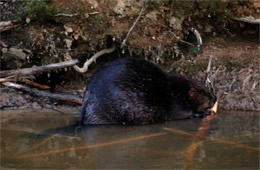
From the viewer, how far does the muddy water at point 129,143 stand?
331 cm

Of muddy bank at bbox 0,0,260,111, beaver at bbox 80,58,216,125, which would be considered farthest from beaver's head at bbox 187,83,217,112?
muddy bank at bbox 0,0,260,111

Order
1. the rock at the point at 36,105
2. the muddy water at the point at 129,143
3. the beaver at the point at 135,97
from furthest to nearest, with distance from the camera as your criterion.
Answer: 1. the rock at the point at 36,105
2. the beaver at the point at 135,97
3. the muddy water at the point at 129,143

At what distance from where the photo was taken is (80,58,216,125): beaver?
178 inches

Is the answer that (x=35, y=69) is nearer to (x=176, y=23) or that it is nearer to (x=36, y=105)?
(x=36, y=105)

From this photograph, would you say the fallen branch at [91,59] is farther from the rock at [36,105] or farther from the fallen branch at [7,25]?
the fallen branch at [7,25]

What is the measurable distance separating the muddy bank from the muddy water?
896 millimetres

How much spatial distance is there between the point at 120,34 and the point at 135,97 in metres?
1.24

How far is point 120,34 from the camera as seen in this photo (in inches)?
219

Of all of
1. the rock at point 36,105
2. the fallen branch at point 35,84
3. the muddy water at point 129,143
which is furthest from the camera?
the fallen branch at point 35,84

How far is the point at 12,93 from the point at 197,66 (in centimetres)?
210

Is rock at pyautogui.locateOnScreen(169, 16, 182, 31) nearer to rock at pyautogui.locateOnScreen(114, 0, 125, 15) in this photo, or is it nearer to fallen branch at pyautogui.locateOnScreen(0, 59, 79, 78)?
rock at pyautogui.locateOnScreen(114, 0, 125, 15)

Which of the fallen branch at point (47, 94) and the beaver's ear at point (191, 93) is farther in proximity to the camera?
the fallen branch at point (47, 94)

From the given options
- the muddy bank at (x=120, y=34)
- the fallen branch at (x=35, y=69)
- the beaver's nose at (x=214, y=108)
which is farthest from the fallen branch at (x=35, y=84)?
the beaver's nose at (x=214, y=108)

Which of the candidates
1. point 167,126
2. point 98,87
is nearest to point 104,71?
point 98,87
